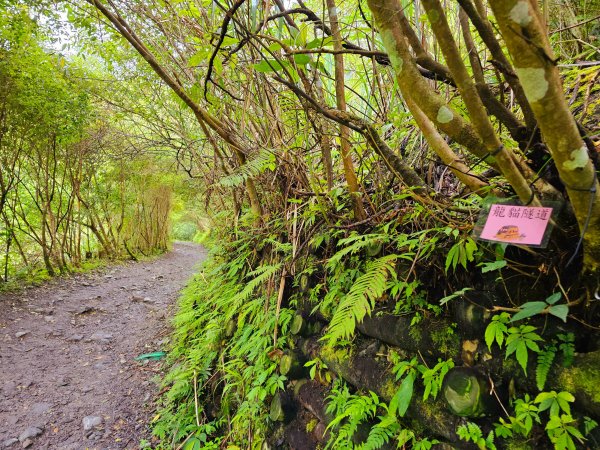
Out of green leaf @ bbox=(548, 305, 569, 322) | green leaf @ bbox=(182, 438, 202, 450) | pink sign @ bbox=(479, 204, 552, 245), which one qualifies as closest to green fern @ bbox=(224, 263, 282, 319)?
green leaf @ bbox=(182, 438, 202, 450)

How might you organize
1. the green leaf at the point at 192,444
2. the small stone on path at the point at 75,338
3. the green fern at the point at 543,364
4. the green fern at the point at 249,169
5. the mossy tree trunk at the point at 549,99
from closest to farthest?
the mossy tree trunk at the point at 549,99, the green fern at the point at 543,364, the green fern at the point at 249,169, the green leaf at the point at 192,444, the small stone on path at the point at 75,338

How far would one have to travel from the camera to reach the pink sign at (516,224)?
936 millimetres

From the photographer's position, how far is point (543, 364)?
1035mm

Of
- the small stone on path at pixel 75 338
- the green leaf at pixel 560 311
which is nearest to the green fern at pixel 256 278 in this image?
the green leaf at pixel 560 311

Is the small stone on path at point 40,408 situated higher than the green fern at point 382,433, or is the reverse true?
the green fern at point 382,433

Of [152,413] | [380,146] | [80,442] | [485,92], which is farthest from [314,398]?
[80,442]

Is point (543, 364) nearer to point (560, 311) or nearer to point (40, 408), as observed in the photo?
point (560, 311)

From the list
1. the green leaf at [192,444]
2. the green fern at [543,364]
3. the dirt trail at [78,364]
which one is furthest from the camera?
the dirt trail at [78,364]

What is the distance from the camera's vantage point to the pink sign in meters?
0.94

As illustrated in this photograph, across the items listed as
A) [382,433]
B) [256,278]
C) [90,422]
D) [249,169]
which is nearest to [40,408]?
[90,422]

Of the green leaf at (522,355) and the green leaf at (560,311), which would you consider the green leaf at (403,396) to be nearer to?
the green leaf at (522,355)

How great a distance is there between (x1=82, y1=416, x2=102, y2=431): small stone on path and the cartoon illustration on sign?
3.71m

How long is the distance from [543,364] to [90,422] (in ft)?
12.1

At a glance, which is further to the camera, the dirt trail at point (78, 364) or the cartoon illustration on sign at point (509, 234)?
the dirt trail at point (78, 364)
